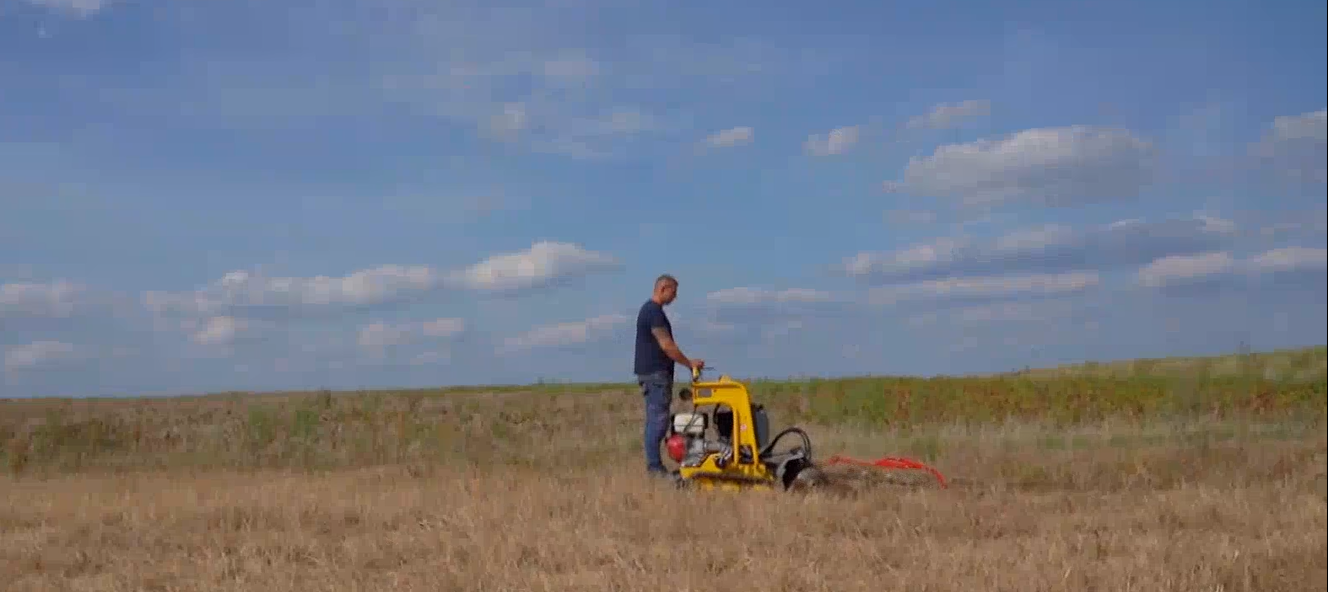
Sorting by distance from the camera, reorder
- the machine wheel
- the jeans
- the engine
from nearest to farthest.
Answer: the machine wheel
the engine
the jeans

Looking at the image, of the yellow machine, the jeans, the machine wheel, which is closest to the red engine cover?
the yellow machine

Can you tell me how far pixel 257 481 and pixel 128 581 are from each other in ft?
12.2

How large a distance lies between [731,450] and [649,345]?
109cm

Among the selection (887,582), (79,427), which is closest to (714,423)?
(887,582)

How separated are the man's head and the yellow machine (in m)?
0.64

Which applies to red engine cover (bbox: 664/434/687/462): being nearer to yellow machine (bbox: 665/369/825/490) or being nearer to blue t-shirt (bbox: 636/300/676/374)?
yellow machine (bbox: 665/369/825/490)

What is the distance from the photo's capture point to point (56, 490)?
28.2 feet

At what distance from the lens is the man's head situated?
9633mm

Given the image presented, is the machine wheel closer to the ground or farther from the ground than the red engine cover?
closer to the ground

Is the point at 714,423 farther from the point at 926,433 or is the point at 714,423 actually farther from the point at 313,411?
the point at 313,411

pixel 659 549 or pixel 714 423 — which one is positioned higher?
pixel 714 423

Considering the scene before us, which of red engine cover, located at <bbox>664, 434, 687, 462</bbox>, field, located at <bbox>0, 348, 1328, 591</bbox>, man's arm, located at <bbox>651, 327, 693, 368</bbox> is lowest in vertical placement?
field, located at <bbox>0, 348, 1328, 591</bbox>

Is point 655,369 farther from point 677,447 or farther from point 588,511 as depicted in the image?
point 588,511

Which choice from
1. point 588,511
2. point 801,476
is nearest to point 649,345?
point 801,476
